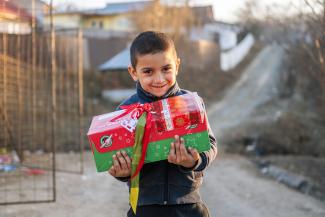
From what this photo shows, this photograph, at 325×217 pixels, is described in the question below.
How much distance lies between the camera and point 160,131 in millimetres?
1852

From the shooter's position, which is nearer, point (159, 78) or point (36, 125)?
point (159, 78)

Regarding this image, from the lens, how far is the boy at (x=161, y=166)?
1.96 metres

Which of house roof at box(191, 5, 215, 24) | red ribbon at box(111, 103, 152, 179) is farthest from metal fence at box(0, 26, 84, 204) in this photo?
house roof at box(191, 5, 215, 24)

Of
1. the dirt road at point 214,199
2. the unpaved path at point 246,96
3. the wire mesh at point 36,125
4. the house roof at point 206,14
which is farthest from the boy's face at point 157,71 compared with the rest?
the house roof at point 206,14

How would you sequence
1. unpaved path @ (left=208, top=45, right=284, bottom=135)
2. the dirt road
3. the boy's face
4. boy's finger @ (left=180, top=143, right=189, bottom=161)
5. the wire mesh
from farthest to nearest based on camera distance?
unpaved path @ (left=208, top=45, right=284, bottom=135) < the wire mesh < the dirt road < the boy's face < boy's finger @ (left=180, top=143, right=189, bottom=161)

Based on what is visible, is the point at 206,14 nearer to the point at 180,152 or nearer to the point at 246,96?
the point at 246,96

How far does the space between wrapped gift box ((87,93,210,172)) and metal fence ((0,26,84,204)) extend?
3.68 metres

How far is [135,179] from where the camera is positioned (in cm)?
194

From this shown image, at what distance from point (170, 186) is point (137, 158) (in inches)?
10.1

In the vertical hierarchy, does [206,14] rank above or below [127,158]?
above

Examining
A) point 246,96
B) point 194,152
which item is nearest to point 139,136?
point 194,152

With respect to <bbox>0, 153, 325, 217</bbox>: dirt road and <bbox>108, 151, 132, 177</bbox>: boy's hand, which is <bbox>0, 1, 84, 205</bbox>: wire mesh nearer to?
<bbox>0, 153, 325, 217</bbox>: dirt road

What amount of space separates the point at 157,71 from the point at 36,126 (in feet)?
31.5

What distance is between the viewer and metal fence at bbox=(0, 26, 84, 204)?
19.8 feet
